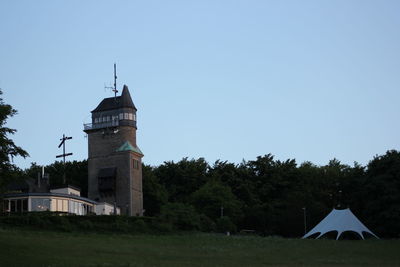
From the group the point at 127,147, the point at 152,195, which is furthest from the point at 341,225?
the point at 152,195

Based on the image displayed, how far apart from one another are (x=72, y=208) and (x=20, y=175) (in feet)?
74.2

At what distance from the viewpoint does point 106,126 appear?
261 ft

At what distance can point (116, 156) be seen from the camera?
77438mm

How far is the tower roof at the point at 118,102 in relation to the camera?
79.7m

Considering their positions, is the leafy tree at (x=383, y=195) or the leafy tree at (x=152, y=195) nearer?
the leafy tree at (x=383, y=195)

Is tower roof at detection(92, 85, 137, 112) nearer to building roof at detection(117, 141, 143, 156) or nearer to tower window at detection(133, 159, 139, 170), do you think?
building roof at detection(117, 141, 143, 156)

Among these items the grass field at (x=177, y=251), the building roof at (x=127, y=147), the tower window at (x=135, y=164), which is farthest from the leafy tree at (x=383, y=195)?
the building roof at (x=127, y=147)

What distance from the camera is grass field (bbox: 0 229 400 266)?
3334cm

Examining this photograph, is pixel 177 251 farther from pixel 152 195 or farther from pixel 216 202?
pixel 152 195

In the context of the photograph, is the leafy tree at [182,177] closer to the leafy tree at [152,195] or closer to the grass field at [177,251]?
the leafy tree at [152,195]

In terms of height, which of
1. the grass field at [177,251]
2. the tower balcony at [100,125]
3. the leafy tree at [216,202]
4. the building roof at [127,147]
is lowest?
the grass field at [177,251]

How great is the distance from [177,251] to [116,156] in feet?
126

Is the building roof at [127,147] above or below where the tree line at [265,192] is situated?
above

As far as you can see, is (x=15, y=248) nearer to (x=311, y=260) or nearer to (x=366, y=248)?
(x=311, y=260)
